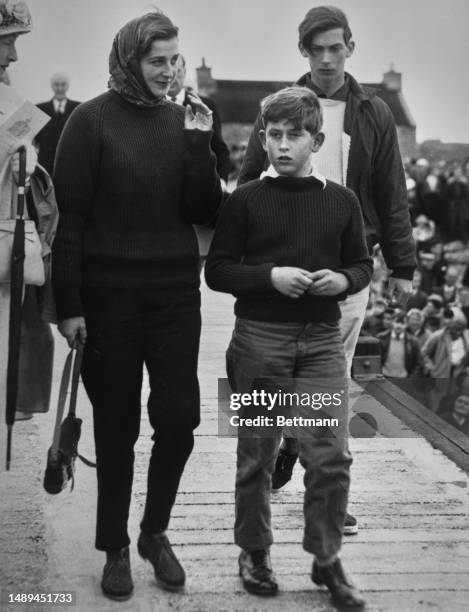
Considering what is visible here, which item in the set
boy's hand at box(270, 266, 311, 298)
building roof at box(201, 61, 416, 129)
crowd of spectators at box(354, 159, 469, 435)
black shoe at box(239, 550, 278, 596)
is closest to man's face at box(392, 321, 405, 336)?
crowd of spectators at box(354, 159, 469, 435)

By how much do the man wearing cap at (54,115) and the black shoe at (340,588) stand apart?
5.40m

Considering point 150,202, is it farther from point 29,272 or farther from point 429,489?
point 429,489

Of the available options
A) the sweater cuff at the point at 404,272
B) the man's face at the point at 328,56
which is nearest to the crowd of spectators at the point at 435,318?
the sweater cuff at the point at 404,272

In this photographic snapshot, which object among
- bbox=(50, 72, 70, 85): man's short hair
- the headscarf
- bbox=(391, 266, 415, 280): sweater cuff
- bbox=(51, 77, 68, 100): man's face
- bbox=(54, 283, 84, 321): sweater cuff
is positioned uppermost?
bbox=(50, 72, 70, 85): man's short hair

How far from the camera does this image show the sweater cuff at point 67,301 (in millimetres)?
3330

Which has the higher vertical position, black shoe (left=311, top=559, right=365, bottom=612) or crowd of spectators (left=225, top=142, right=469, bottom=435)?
black shoe (left=311, top=559, right=365, bottom=612)

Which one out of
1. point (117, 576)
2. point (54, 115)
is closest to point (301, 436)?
point (117, 576)

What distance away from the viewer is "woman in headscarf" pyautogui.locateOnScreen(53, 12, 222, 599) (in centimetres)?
333

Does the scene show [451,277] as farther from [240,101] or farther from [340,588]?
[240,101]

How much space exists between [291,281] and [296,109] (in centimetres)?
53

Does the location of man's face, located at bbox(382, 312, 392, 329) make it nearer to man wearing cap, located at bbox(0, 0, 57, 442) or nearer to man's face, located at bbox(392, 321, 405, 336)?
man's face, located at bbox(392, 321, 405, 336)

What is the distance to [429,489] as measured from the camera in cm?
470

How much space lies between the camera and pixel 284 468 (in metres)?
4.55

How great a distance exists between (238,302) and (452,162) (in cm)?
3139
